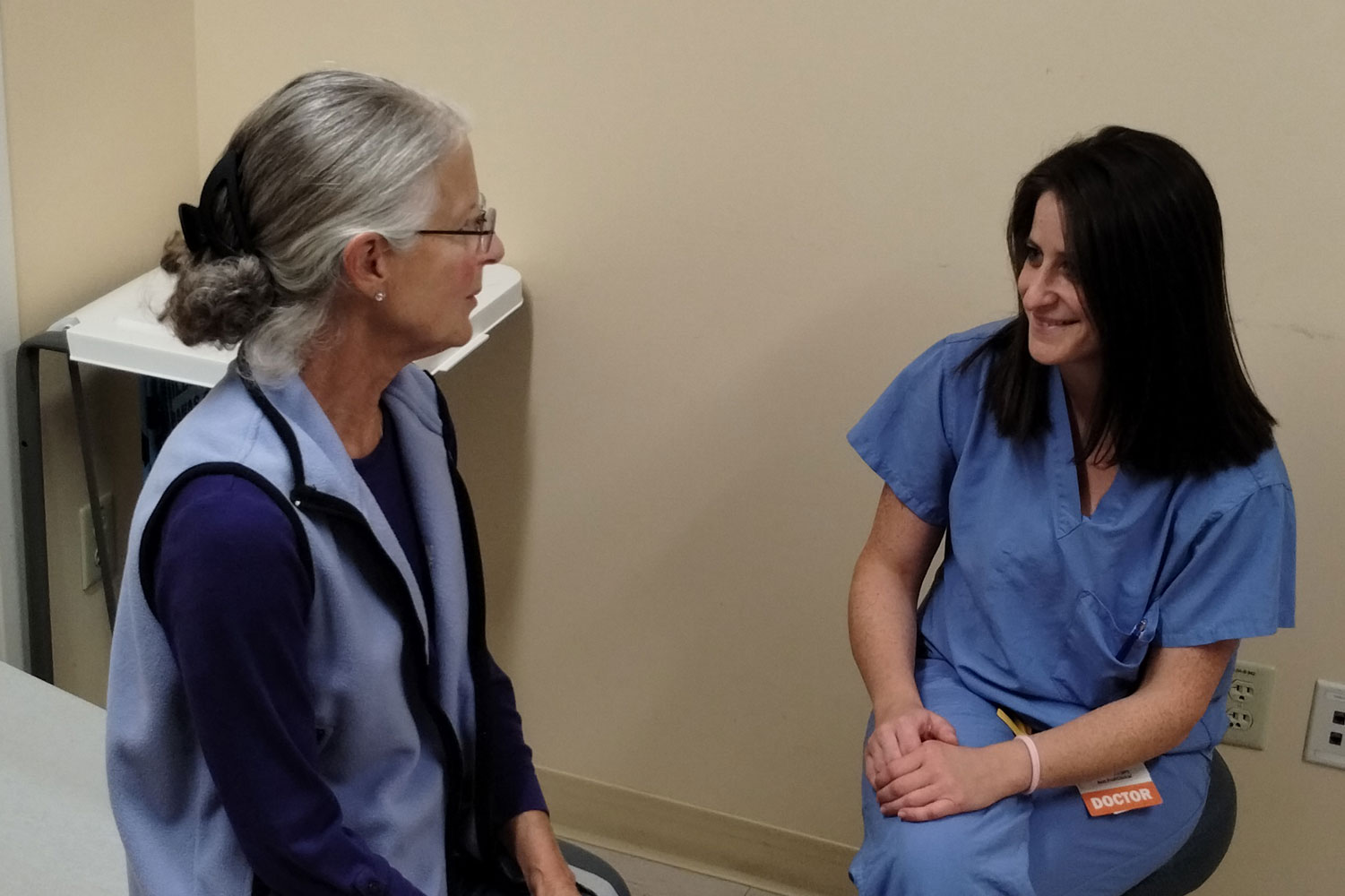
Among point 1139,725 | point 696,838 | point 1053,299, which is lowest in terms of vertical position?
point 696,838

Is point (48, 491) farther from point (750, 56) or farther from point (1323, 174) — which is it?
point (1323, 174)

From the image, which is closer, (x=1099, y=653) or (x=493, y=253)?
(x=493, y=253)

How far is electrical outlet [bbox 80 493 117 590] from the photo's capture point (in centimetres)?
200

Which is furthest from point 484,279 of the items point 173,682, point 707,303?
point 173,682

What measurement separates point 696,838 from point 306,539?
4.36 ft

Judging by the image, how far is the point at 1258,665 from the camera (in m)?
1.84

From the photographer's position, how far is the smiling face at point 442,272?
1.16 metres

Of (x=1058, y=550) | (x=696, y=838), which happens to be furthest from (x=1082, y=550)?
(x=696, y=838)

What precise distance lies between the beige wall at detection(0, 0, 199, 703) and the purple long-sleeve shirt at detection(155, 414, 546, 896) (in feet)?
3.12

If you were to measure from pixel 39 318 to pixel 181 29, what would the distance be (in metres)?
0.48

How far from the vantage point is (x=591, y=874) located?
1.39m

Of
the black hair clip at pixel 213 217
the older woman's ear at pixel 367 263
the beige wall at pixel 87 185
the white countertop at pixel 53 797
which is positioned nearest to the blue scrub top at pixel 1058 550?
the older woman's ear at pixel 367 263

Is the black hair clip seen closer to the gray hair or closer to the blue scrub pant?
the gray hair

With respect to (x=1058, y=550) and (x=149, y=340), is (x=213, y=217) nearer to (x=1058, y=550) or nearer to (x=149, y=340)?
(x=149, y=340)
